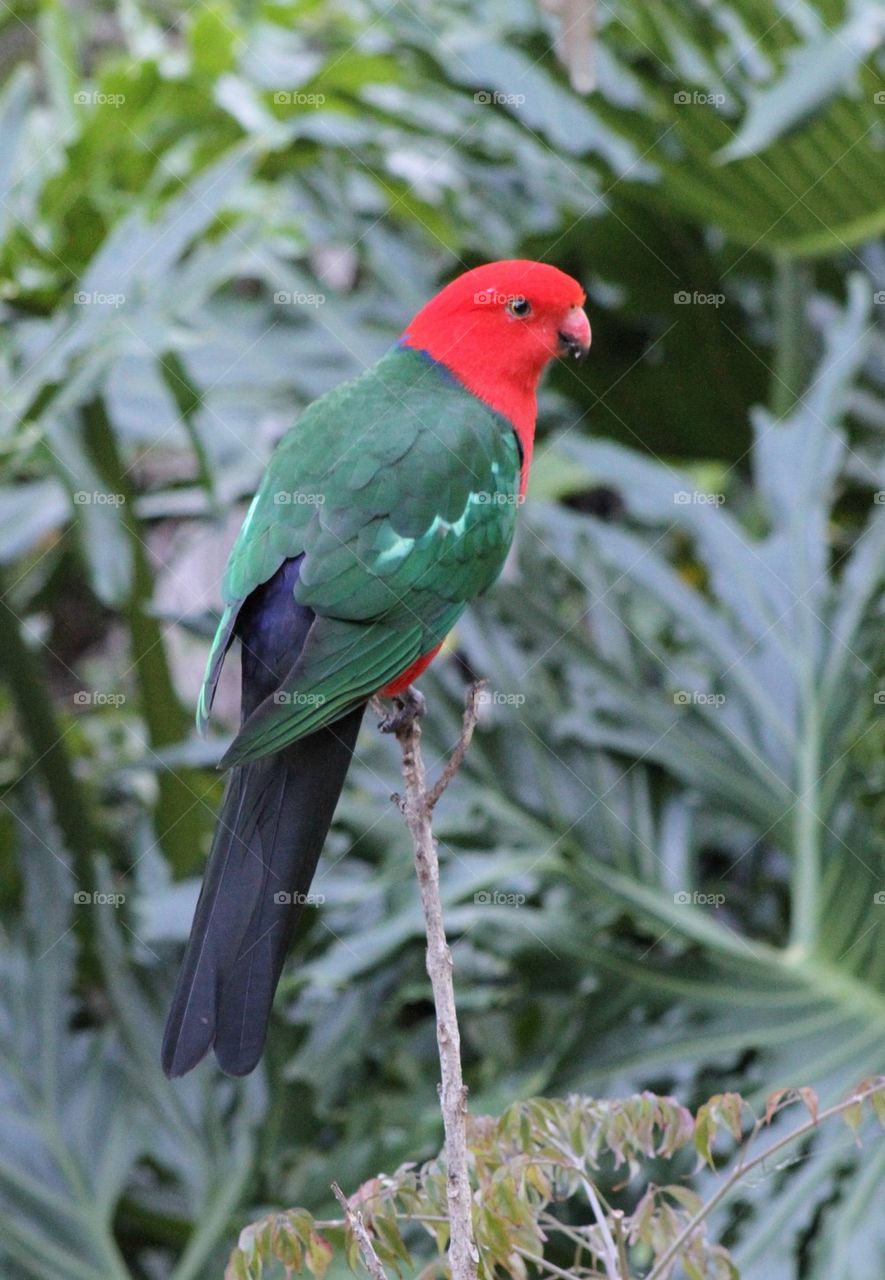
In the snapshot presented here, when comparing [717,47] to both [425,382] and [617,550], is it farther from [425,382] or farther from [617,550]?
[425,382]

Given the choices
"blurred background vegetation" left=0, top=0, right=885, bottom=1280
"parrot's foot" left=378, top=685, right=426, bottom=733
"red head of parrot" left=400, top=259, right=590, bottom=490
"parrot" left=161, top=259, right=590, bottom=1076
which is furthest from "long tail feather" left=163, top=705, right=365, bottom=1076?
"blurred background vegetation" left=0, top=0, right=885, bottom=1280

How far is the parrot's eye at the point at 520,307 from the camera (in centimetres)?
158

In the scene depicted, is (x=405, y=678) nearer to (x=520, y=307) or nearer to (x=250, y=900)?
(x=250, y=900)

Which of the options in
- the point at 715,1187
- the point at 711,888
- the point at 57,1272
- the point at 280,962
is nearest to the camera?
the point at 280,962

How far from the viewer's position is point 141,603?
8.68 feet

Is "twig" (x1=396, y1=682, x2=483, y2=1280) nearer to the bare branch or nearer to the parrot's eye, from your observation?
the bare branch

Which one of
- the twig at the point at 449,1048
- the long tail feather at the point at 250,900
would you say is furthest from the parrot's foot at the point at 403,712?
the twig at the point at 449,1048

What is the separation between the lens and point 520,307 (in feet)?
5.21

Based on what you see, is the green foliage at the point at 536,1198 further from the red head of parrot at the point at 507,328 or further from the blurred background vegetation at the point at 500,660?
the blurred background vegetation at the point at 500,660

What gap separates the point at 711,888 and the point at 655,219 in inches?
59.4

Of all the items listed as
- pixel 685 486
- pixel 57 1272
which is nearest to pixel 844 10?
pixel 685 486

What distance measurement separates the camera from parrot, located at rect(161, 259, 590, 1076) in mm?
1189

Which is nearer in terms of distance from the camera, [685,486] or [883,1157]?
[883,1157]

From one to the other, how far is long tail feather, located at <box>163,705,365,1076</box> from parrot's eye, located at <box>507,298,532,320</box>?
561 mm
